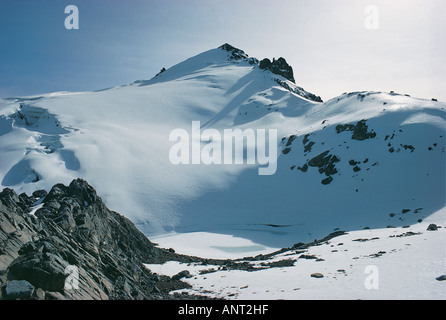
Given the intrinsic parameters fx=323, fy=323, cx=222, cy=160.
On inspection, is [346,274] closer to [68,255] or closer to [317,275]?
[317,275]

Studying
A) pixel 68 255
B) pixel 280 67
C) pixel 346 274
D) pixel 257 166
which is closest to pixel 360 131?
pixel 257 166

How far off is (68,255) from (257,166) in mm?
55209

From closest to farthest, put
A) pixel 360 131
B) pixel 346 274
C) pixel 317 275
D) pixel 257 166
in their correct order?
pixel 346 274 → pixel 317 275 → pixel 360 131 → pixel 257 166

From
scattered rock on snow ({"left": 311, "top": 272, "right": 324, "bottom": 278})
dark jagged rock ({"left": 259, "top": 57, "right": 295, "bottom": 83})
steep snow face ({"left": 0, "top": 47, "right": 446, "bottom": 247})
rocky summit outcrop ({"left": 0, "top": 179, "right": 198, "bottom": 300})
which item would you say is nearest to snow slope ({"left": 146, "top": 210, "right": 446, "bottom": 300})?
scattered rock on snow ({"left": 311, "top": 272, "right": 324, "bottom": 278})

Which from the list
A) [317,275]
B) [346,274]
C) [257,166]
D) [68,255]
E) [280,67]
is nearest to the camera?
[68,255]

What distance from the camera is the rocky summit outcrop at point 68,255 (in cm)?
1471

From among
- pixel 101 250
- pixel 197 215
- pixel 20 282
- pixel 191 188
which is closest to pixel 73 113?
pixel 191 188

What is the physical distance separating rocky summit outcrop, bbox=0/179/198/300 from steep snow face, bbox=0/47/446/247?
22.5 metres

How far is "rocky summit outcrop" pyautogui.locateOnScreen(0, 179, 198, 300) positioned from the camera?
14711mm

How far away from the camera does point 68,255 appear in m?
18.0

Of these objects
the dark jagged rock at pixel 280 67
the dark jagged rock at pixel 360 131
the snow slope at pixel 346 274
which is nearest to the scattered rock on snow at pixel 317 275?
the snow slope at pixel 346 274

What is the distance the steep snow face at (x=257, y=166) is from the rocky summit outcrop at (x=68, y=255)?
885 inches

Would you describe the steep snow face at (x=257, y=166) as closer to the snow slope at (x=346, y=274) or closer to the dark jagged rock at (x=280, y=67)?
the snow slope at (x=346, y=274)
